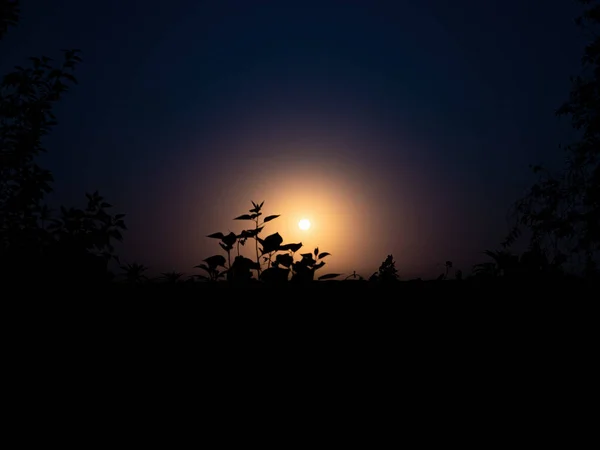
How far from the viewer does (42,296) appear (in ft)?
6.86

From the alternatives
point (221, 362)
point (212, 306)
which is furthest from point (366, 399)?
point (212, 306)

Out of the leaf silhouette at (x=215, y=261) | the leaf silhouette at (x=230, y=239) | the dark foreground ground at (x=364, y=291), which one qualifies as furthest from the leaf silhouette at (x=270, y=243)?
the dark foreground ground at (x=364, y=291)

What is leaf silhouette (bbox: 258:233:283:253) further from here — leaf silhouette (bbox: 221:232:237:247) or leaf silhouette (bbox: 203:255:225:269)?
leaf silhouette (bbox: 203:255:225:269)

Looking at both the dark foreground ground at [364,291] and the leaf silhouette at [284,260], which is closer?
the dark foreground ground at [364,291]

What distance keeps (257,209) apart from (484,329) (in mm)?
1979

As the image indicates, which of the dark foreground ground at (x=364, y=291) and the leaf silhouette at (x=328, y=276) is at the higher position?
the leaf silhouette at (x=328, y=276)

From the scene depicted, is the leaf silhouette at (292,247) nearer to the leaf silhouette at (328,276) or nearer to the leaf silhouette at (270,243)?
the leaf silhouette at (270,243)

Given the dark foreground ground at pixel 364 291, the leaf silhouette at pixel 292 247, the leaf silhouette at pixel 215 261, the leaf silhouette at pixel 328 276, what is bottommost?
the dark foreground ground at pixel 364 291

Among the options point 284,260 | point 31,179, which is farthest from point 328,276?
point 31,179

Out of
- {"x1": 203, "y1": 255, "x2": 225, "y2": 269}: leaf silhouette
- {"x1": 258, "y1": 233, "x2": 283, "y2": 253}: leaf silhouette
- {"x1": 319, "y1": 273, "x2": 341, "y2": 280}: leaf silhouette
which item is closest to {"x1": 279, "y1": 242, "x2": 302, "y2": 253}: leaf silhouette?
{"x1": 258, "y1": 233, "x2": 283, "y2": 253}: leaf silhouette

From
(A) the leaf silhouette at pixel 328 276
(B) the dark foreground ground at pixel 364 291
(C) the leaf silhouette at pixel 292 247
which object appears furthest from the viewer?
(C) the leaf silhouette at pixel 292 247

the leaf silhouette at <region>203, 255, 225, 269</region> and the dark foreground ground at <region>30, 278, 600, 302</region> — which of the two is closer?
the dark foreground ground at <region>30, 278, 600, 302</region>

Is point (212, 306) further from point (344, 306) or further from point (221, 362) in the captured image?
point (344, 306)

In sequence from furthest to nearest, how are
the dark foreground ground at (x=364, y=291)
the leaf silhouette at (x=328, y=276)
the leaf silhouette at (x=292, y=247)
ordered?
the leaf silhouette at (x=292, y=247) < the leaf silhouette at (x=328, y=276) < the dark foreground ground at (x=364, y=291)
